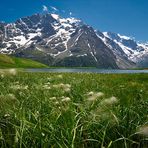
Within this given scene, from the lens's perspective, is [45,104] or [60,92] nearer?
[45,104]

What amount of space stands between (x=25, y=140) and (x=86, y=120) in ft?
4.30

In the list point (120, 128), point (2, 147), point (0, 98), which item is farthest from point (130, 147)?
point (0, 98)

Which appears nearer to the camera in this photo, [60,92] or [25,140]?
[25,140]

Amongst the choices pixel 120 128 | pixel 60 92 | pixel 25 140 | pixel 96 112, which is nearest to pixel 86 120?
pixel 96 112

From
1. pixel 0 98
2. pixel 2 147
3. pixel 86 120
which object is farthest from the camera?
pixel 0 98

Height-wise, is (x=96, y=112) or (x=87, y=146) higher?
(x=96, y=112)

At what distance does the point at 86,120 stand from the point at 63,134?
0.90 meters

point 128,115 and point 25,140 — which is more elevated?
point 128,115

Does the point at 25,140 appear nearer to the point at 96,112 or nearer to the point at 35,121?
the point at 35,121

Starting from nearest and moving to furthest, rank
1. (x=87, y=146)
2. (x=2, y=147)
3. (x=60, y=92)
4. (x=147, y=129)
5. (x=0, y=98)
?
(x=147, y=129) < (x=2, y=147) < (x=87, y=146) < (x=0, y=98) < (x=60, y=92)

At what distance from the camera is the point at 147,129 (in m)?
4.66

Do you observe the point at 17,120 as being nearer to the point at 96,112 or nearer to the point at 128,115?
the point at 96,112

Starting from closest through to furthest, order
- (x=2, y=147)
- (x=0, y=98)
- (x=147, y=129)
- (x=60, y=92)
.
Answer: (x=147, y=129)
(x=2, y=147)
(x=0, y=98)
(x=60, y=92)

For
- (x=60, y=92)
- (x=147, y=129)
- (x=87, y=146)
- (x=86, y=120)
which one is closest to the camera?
(x=147, y=129)
